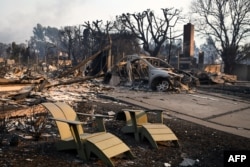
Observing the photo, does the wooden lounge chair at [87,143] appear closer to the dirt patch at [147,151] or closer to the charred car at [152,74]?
the dirt patch at [147,151]

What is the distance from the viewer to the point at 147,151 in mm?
5762

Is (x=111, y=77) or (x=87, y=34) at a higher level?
(x=87, y=34)

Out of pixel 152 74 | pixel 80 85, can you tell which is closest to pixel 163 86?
pixel 152 74

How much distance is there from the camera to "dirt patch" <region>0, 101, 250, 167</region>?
4.79 m

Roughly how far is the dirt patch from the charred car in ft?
24.3

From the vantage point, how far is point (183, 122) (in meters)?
8.91

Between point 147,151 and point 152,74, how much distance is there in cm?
1002

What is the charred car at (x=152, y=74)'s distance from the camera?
1530 centimetres

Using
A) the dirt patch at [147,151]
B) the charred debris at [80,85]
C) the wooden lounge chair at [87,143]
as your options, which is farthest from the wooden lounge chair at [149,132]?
the charred debris at [80,85]

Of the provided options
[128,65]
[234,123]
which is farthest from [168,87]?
[234,123]

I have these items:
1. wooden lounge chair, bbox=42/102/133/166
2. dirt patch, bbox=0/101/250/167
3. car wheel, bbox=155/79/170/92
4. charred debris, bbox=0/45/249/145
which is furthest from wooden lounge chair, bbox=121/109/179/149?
car wheel, bbox=155/79/170/92

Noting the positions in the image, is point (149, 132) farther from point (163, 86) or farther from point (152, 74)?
point (152, 74)

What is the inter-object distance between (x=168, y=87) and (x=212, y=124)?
6.19 meters

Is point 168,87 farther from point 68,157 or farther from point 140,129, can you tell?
point 68,157
